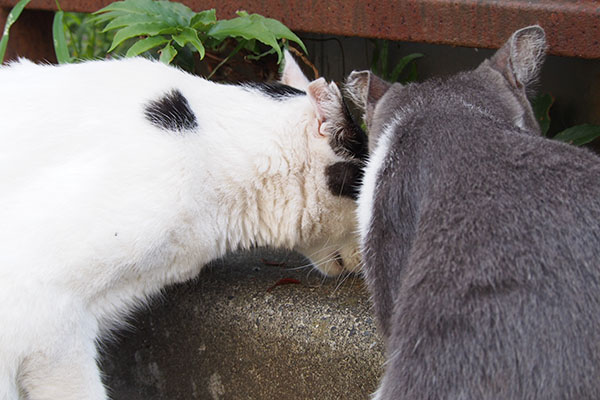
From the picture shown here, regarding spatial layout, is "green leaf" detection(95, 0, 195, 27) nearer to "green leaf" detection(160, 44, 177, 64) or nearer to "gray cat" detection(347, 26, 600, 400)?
"green leaf" detection(160, 44, 177, 64)

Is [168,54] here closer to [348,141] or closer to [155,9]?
[155,9]

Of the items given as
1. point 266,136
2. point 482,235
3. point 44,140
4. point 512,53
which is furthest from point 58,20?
point 482,235

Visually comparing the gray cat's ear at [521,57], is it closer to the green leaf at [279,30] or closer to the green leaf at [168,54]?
the green leaf at [279,30]

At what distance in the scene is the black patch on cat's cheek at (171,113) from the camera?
77.0 inches

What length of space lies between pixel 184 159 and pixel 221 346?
2.08 ft

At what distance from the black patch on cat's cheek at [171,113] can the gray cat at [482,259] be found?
59 centimetres

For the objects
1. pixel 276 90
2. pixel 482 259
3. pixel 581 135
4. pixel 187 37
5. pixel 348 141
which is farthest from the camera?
pixel 581 135

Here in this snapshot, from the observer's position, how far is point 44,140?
1921mm

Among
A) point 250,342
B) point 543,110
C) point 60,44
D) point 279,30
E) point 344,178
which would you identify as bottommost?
point 250,342

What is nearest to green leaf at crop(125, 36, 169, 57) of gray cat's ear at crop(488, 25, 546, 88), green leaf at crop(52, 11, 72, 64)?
green leaf at crop(52, 11, 72, 64)

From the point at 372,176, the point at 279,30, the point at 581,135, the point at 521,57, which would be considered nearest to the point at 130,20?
the point at 279,30

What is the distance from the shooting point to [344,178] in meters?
2.10

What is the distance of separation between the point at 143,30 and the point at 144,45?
0.19 ft

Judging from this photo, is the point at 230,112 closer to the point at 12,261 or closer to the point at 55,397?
the point at 12,261
